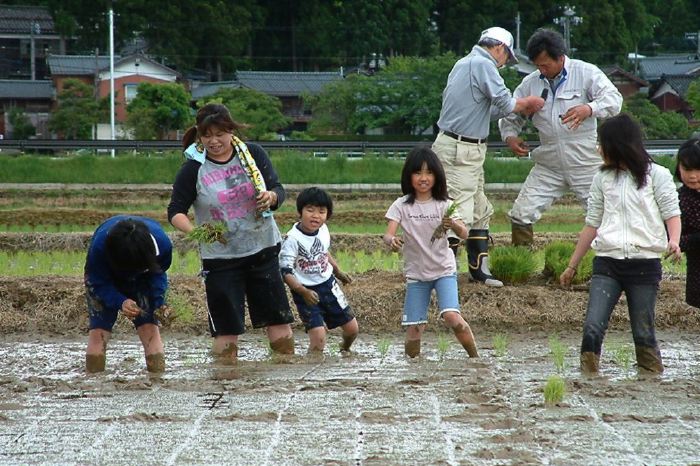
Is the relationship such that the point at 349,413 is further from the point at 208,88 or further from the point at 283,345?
the point at 208,88

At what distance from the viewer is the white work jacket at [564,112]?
930 cm

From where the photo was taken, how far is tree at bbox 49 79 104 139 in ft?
145

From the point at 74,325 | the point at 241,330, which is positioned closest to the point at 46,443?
the point at 241,330

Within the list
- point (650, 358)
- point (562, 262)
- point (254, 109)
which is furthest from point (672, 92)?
point (650, 358)

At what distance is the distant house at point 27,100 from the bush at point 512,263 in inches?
1731

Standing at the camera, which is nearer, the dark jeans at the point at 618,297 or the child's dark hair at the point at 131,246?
the child's dark hair at the point at 131,246

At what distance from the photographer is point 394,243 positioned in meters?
7.28

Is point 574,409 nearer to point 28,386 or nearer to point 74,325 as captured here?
point 28,386

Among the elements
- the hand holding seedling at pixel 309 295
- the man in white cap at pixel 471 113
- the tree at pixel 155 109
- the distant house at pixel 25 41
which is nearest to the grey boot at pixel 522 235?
the man in white cap at pixel 471 113

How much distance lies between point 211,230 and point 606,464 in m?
3.30

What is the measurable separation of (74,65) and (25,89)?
300 centimetres

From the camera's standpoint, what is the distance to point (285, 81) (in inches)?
2051

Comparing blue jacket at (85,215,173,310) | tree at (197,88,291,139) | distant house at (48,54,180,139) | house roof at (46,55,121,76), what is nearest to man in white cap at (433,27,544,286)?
blue jacket at (85,215,173,310)

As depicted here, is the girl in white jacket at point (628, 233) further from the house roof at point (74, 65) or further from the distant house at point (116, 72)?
the house roof at point (74, 65)
